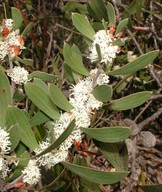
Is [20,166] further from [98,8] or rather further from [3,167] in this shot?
[98,8]

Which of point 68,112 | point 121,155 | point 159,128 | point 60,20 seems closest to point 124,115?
point 159,128

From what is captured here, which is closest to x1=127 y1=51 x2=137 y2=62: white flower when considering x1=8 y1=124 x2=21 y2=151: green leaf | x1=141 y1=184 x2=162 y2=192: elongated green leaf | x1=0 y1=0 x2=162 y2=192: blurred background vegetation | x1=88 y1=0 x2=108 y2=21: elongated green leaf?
x1=0 y1=0 x2=162 y2=192: blurred background vegetation

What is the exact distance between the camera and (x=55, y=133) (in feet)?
3.71

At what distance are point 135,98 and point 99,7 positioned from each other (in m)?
0.37

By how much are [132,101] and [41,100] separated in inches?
10.4

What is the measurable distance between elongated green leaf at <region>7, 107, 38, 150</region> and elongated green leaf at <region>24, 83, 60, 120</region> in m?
0.06

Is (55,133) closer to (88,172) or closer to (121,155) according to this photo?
(88,172)

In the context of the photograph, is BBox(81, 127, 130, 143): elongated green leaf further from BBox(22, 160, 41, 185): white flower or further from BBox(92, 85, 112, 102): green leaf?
BBox(22, 160, 41, 185): white flower

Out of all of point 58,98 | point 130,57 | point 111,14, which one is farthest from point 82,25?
point 130,57

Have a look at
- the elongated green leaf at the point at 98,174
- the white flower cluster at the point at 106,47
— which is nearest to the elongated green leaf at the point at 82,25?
the white flower cluster at the point at 106,47

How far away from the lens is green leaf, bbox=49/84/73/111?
1.07 meters

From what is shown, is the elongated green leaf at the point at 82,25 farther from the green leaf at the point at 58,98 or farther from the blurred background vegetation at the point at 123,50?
the blurred background vegetation at the point at 123,50

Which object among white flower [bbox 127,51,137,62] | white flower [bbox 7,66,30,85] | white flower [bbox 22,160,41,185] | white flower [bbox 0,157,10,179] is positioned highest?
white flower [bbox 7,66,30,85]

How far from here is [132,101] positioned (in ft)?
3.66
